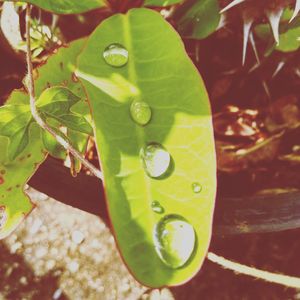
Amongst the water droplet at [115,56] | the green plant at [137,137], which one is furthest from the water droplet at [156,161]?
the water droplet at [115,56]

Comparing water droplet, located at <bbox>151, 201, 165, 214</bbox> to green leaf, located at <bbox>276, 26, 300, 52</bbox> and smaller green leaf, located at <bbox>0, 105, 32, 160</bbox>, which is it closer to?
smaller green leaf, located at <bbox>0, 105, 32, 160</bbox>

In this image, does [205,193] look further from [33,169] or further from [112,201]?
[33,169]

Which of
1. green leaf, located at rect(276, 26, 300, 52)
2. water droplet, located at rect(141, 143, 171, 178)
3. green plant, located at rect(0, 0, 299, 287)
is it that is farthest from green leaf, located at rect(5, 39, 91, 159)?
green leaf, located at rect(276, 26, 300, 52)

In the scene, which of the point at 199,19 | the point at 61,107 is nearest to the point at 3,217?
the point at 61,107

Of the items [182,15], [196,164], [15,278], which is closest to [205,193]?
[196,164]

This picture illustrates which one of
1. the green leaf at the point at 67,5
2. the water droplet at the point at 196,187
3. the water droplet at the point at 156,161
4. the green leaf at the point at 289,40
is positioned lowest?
the green leaf at the point at 289,40

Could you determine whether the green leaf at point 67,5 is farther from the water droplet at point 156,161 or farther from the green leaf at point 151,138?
the water droplet at point 156,161

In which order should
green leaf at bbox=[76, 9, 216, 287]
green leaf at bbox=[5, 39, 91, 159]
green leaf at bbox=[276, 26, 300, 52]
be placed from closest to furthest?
green leaf at bbox=[76, 9, 216, 287] → green leaf at bbox=[5, 39, 91, 159] → green leaf at bbox=[276, 26, 300, 52]
